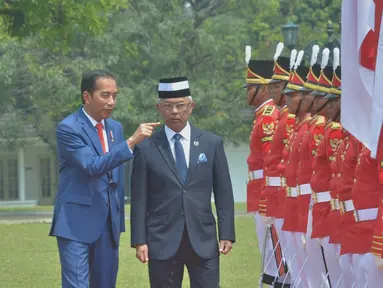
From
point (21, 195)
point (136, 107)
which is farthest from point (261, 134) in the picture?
point (21, 195)

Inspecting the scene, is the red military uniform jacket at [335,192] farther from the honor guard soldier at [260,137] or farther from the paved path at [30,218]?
the paved path at [30,218]

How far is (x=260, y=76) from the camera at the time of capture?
40.5 feet

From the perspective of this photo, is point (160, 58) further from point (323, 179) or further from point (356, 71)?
point (356, 71)

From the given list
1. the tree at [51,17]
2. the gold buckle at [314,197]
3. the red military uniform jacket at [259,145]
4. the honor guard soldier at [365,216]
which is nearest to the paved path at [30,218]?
the tree at [51,17]

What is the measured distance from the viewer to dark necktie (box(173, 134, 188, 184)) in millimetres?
8492

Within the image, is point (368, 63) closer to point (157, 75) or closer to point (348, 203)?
point (348, 203)

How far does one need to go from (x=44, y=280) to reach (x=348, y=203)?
23.0 ft

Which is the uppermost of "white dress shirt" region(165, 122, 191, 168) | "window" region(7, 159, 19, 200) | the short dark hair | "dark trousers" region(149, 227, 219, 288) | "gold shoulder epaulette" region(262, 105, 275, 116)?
the short dark hair

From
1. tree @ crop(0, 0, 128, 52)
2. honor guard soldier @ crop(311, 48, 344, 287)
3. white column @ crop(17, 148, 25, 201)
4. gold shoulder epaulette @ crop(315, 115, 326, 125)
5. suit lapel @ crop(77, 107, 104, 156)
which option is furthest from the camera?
white column @ crop(17, 148, 25, 201)

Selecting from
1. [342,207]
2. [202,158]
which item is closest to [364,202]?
[342,207]

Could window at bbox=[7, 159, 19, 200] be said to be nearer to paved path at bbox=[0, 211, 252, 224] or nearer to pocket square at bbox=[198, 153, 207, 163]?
paved path at bbox=[0, 211, 252, 224]

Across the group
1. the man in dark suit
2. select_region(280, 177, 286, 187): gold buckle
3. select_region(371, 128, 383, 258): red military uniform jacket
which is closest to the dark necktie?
the man in dark suit

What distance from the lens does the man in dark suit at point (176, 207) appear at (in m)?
8.38

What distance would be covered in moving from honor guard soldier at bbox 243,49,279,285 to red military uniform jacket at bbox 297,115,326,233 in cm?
148
